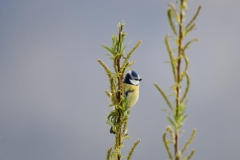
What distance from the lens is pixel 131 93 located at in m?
2.42

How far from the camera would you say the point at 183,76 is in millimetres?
1467

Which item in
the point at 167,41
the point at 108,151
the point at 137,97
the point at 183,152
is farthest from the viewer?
the point at 137,97

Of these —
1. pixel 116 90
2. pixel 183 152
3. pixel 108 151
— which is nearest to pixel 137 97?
pixel 116 90

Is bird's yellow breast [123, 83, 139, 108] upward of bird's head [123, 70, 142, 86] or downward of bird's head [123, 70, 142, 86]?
downward

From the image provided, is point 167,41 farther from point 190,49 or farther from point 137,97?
point 137,97

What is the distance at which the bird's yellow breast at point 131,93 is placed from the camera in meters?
2.36

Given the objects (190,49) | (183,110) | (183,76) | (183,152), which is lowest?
(183,152)

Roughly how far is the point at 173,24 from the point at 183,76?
0.21 meters

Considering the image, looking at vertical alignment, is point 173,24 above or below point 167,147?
above

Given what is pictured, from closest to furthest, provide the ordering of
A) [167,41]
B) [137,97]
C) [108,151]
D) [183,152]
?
[167,41] → [183,152] → [108,151] → [137,97]

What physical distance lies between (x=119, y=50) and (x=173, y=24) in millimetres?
835

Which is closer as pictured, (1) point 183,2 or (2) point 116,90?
(1) point 183,2

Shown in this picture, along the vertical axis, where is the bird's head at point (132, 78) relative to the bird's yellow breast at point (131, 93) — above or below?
above

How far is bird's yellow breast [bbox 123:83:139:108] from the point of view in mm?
2363
